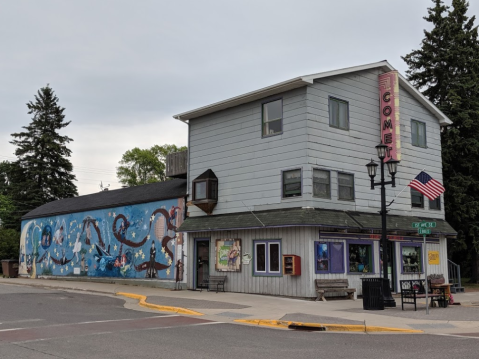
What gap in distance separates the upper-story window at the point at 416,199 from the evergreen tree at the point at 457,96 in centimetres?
531

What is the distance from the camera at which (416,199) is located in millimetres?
24844

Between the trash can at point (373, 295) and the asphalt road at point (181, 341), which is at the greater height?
the trash can at point (373, 295)

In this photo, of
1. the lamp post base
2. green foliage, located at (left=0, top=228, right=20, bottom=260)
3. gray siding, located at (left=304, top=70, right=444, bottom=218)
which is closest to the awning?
gray siding, located at (left=304, top=70, right=444, bottom=218)

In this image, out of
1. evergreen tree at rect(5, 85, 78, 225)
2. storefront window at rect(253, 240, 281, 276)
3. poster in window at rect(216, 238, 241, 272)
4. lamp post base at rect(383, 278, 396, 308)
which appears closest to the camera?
lamp post base at rect(383, 278, 396, 308)

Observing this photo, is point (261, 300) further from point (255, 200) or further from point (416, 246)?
point (416, 246)

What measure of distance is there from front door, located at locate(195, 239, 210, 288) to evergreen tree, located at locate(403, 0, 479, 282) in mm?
14792

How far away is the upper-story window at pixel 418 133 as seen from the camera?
25216mm

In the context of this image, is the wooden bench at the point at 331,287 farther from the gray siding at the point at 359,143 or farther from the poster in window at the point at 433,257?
the poster in window at the point at 433,257

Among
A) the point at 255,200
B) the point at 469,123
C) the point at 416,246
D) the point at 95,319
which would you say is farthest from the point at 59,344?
the point at 469,123

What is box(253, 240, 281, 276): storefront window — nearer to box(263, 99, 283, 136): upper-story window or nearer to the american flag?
box(263, 99, 283, 136): upper-story window

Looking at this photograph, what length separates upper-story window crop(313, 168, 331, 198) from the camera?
67.2ft

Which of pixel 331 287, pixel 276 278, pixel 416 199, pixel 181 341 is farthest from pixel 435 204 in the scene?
pixel 181 341

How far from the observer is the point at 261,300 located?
1886 cm

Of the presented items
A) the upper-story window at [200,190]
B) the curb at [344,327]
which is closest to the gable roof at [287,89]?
the upper-story window at [200,190]
